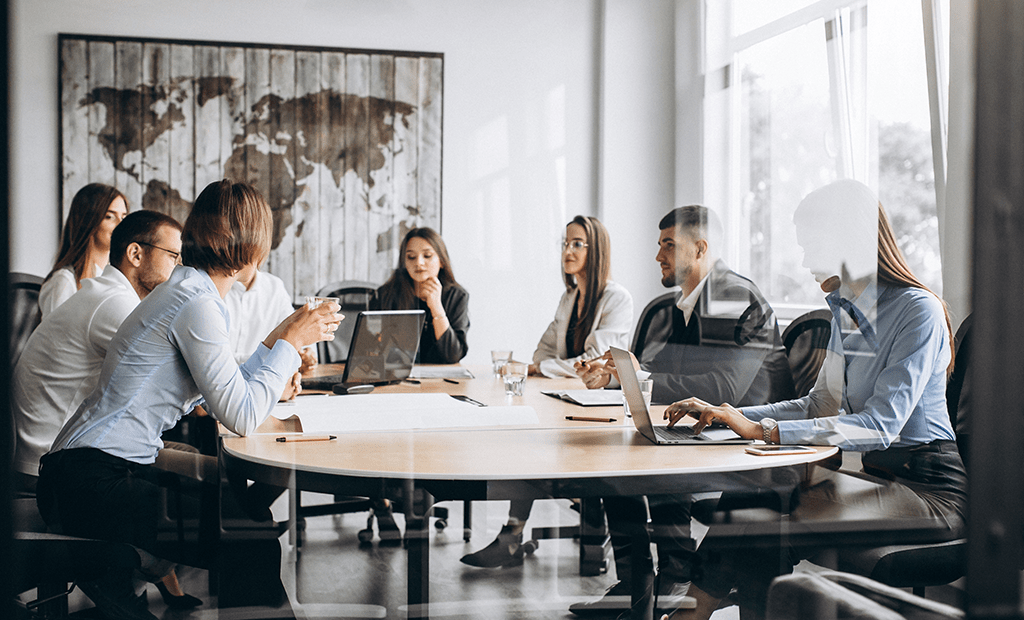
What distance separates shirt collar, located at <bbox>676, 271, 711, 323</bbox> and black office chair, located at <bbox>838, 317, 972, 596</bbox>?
1.09m

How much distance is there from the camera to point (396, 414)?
180cm

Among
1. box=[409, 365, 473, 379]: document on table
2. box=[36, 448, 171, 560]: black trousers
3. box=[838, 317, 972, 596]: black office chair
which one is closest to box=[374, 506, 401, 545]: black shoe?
box=[409, 365, 473, 379]: document on table

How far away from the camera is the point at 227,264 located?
1.59 meters

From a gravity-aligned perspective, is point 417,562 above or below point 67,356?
below

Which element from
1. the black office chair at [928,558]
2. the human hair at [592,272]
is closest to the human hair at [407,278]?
the human hair at [592,272]

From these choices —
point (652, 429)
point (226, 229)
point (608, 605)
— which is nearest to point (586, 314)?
point (608, 605)

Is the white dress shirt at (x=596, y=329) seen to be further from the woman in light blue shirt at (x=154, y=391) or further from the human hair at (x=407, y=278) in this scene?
the woman in light blue shirt at (x=154, y=391)

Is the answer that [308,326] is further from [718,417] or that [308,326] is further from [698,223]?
[698,223]

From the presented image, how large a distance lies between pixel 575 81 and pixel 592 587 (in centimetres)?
235

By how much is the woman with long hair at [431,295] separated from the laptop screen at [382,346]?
52 centimetres

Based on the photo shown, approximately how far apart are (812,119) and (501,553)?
2000mm

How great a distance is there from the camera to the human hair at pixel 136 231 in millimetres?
1871

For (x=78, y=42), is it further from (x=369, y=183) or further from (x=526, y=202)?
(x=526, y=202)

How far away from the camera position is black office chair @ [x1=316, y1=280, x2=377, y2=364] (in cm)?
310
